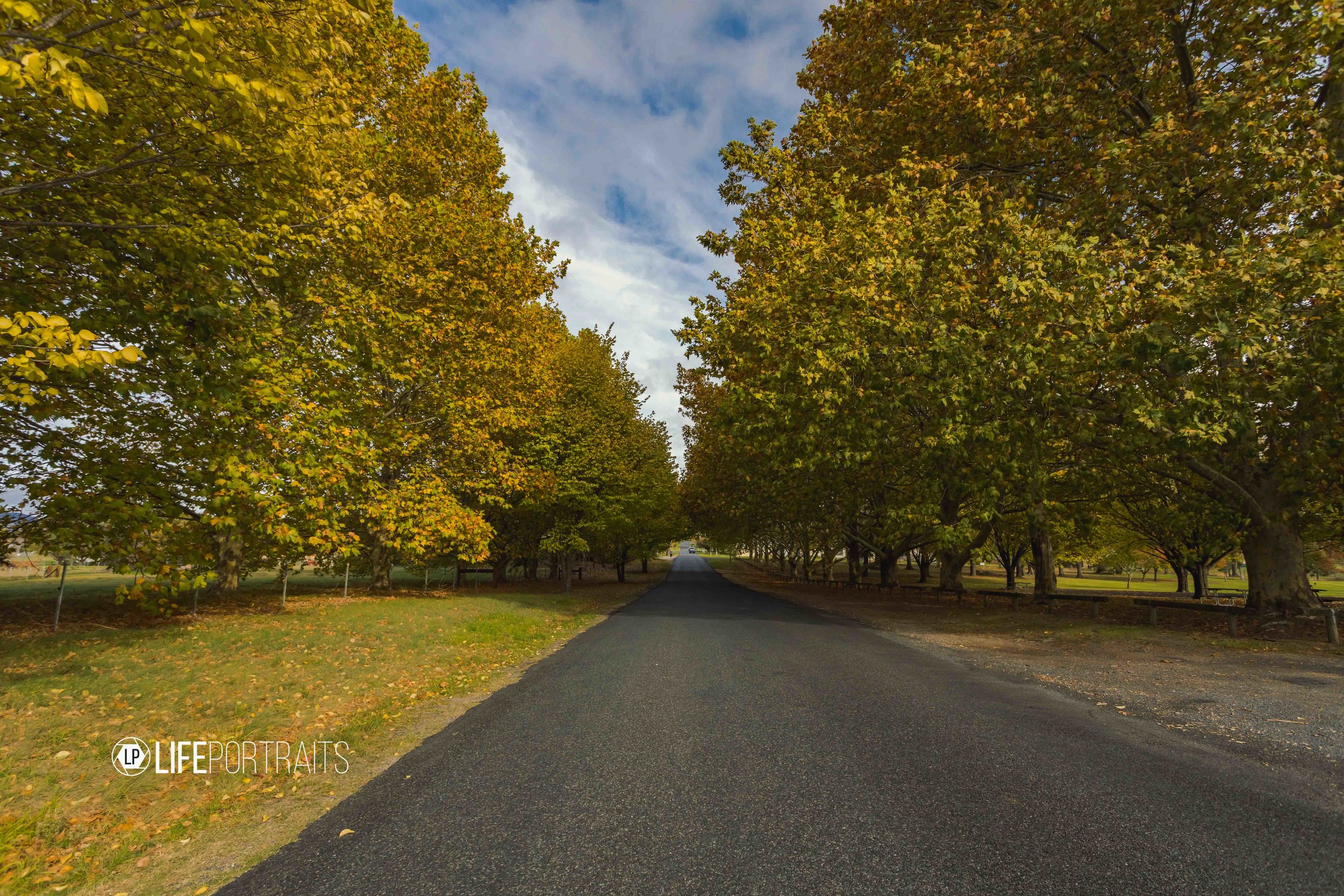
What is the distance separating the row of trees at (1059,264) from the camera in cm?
1029

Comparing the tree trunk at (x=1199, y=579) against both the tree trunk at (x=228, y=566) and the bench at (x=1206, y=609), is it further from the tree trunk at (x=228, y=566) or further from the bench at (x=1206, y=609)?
the tree trunk at (x=228, y=566)

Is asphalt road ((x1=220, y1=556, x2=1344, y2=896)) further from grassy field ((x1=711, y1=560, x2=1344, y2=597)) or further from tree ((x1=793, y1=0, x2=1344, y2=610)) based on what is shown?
grassy field ((x1=711, y1=560, x2=1344, y2=597))

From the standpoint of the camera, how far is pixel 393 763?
17.9 ft

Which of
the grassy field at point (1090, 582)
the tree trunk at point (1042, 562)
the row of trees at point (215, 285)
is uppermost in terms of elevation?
the row of trees at point (215, 285)

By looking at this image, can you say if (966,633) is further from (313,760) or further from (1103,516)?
(1103,516)

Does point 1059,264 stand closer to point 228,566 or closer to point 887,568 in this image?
point 228,566

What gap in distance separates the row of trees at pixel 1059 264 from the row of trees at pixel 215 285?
8363 millimetres

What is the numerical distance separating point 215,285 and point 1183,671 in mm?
15933

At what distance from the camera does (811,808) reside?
426cm

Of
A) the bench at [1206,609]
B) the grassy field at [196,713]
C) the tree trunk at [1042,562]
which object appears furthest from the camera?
the tree trunk at [1042,562]

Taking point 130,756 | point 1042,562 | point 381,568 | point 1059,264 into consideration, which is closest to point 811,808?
point 130,756

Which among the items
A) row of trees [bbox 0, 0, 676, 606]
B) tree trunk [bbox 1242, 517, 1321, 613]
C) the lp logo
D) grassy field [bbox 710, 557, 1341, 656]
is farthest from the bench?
the lp logo

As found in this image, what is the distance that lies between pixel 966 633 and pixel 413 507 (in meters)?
15.0

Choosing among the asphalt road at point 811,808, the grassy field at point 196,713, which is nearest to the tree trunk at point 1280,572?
the asphalt road at point 811,808
